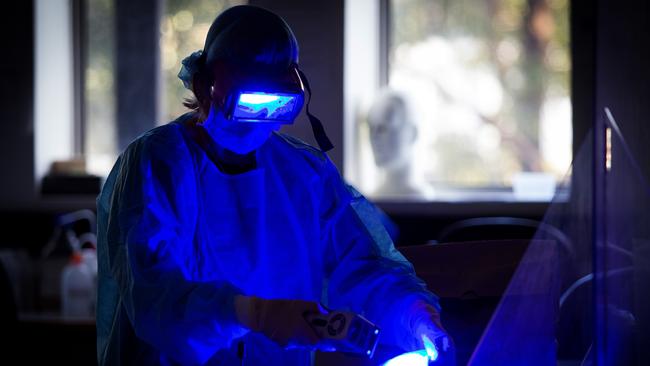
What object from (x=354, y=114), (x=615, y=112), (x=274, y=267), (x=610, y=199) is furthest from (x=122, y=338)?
(x=354, y=114)

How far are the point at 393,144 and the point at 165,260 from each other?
Result: 7.98 ft

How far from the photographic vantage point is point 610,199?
3.72ft

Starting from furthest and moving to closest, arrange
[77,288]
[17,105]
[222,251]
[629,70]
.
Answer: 1. [17,105]
2. [77,288]
3. [629,70]
4. [222,251]

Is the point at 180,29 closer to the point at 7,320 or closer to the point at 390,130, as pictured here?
the point at 390,130

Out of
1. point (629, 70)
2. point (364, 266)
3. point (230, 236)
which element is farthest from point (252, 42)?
point (629, 70)

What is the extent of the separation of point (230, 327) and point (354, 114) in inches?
101

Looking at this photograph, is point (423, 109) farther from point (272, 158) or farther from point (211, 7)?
point (272, 158)

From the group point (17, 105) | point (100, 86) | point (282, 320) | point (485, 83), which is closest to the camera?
point (282, 320)

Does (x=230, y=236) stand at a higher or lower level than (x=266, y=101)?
lower

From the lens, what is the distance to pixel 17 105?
11.8 ft

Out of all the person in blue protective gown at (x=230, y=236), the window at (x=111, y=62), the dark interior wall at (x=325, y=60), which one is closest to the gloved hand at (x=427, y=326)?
the person in blue protective gown at (x=230, y=236)

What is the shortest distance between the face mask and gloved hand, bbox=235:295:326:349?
325mm

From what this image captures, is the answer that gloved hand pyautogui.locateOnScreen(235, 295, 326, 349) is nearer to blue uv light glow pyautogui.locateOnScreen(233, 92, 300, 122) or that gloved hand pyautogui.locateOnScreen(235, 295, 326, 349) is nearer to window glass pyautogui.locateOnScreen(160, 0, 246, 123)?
blue uv light glow pyautogui.locateOnScreen(233, 92, 300, 122)

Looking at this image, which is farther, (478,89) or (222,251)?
(478,89)
